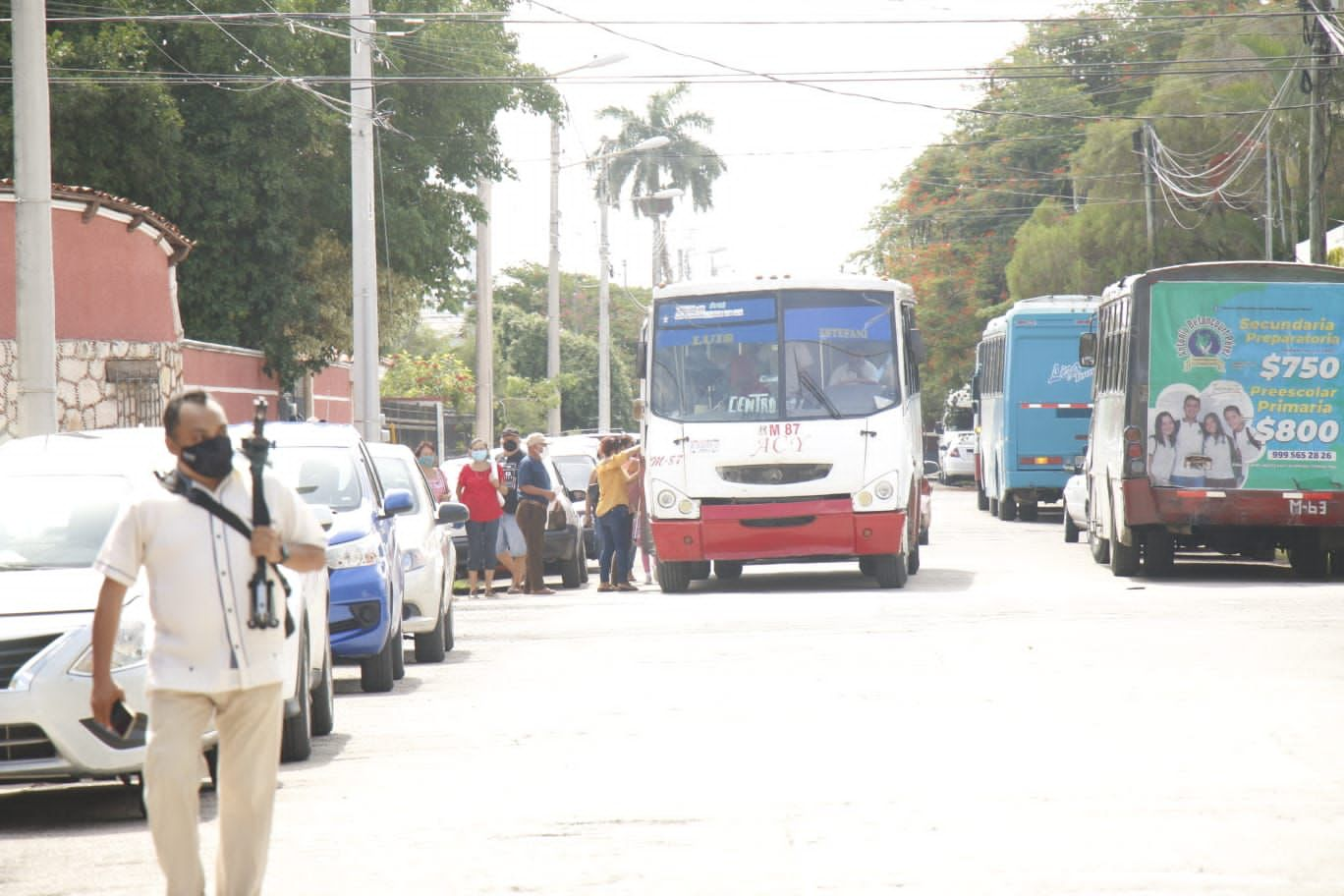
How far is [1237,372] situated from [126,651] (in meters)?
15.2

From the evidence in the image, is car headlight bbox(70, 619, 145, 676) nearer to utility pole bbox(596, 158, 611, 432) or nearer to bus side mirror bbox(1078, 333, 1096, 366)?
bus side mirror bbox(1078, 333, 1096, 366)

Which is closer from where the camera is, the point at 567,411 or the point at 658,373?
the point at 658,373

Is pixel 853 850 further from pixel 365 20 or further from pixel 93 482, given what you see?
pixel 365 20

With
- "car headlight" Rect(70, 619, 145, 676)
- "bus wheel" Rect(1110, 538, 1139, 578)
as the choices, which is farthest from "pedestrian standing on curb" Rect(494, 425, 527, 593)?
"car headlight" Rect(70, 619, 145, 676)

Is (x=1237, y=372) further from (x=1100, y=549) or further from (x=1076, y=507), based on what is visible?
(x=1076, y=507)

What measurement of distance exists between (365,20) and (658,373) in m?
7.50

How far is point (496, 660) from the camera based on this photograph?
51.1 ft

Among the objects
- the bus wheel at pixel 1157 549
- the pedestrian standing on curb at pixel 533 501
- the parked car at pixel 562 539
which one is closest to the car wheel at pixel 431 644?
the pedestrian standing on curb at pixel 533 501

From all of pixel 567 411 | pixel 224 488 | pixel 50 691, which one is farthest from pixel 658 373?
pixel 567 411

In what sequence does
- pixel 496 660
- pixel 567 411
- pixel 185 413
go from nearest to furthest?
1. pixel 185 413
2. pixel 496 660
3. pixel 567 411

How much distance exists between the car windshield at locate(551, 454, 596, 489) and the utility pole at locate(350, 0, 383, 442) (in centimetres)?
447

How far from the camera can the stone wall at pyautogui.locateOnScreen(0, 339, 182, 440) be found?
24.2 m

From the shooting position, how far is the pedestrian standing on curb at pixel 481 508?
2292cm

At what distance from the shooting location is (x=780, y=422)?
21188 mm
